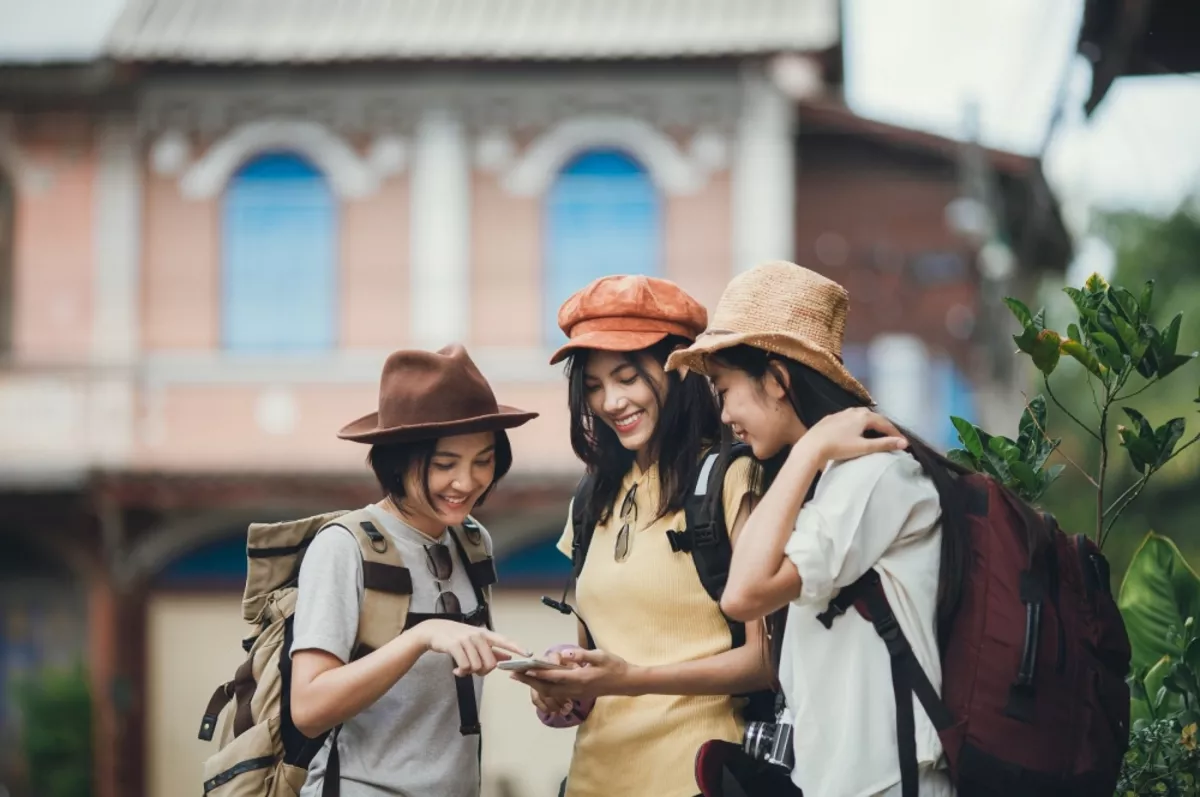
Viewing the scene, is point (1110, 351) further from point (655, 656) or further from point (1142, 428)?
point (655, 656)

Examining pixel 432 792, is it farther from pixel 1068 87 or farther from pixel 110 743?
pixel 110 743

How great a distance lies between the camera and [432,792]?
9.87 ft

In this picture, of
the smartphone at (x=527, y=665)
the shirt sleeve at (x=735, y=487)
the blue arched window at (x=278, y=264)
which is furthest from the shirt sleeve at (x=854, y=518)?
the blue arched window at (x=278, y=264)

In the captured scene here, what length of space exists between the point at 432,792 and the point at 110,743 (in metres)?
11.0

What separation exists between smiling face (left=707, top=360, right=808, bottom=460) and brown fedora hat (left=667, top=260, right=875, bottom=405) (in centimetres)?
6

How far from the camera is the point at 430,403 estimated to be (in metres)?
3.14

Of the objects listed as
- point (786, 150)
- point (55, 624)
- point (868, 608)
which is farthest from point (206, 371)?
point (868, 608)

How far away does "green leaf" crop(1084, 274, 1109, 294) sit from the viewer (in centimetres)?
356

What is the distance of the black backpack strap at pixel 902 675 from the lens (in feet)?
8.42

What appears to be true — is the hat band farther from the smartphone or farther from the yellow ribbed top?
the smartphone

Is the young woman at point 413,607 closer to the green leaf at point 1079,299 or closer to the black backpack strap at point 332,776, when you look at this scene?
the black backpack strap at point 332,776

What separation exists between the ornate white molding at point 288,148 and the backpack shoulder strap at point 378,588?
415 inches

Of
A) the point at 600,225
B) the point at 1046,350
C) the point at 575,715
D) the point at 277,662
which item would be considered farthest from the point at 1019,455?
the point at 600,225

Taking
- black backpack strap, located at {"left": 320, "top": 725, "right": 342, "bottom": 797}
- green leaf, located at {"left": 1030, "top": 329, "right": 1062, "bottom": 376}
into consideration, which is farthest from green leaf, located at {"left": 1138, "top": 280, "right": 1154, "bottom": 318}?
black backpack strap, located at {"left": 320, "top": 725, "right": 342, "bottom": 797}
